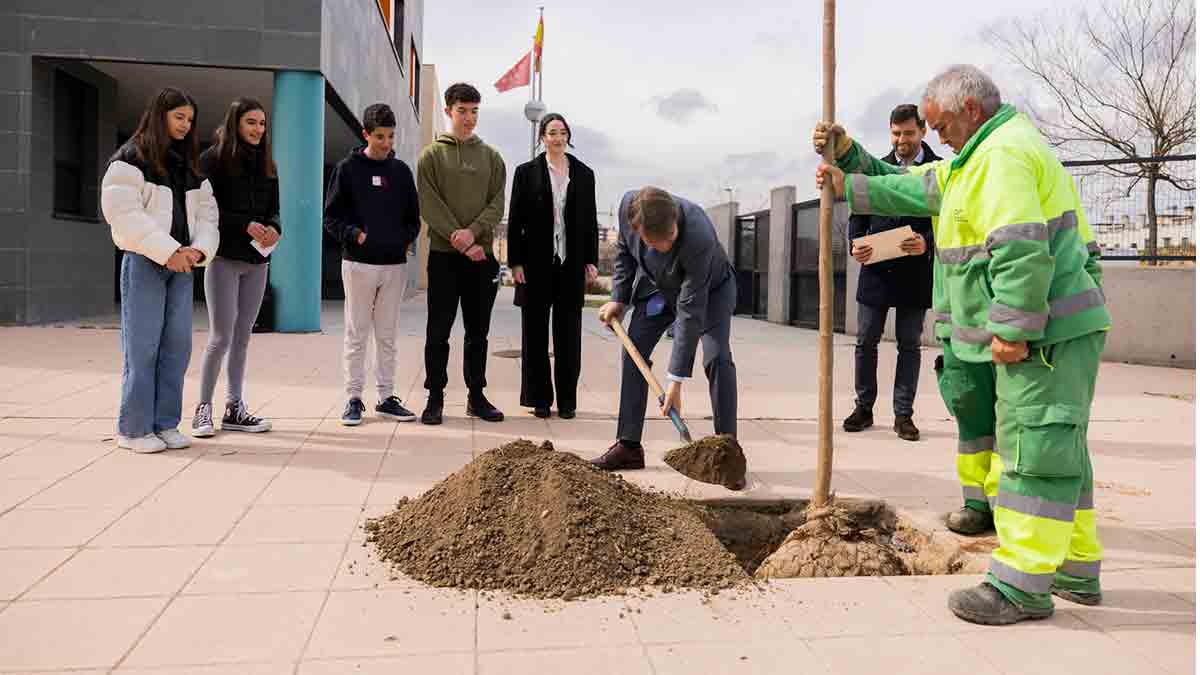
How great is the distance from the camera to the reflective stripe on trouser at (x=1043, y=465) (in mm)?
2729

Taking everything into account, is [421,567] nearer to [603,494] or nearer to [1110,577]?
[603,494]

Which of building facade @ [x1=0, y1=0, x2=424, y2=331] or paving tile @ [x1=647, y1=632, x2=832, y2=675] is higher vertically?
building facade @ [x1=0, y1=0, x2=424, y2=331]

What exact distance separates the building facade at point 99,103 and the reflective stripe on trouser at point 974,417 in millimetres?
9977

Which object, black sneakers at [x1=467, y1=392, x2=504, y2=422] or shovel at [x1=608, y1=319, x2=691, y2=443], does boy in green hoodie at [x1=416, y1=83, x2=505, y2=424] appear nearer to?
black sneakers at [x1=467, y1=392, x2=504, y2=422]

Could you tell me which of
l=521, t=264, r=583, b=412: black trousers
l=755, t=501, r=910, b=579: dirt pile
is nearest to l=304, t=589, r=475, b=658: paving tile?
l=755, t=501, r=910, b=579: dirt pile

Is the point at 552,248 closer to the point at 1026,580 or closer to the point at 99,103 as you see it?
the point at 1026,580

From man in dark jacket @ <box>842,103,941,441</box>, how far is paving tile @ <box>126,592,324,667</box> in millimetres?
4055

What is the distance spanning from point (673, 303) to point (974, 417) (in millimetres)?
1636

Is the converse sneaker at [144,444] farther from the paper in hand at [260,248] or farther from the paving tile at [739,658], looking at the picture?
the paving tile at [739,658]

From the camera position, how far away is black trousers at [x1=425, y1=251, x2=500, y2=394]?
580 centimetres

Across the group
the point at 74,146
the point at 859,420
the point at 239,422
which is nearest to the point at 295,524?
the point at 239,422

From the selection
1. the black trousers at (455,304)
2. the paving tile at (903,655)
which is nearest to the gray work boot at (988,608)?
the paving tile at (903,655)

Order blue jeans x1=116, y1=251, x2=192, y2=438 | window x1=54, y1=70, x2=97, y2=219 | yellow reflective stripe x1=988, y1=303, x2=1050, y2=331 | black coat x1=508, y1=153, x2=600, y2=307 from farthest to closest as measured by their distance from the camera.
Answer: window x1=54, y1=70, x2=97, y2=219
black coat x1=508, y1=153, x2=600, y2=307
blue jeans x1=116, y1=251, x2=192, y2=438
yellow reflective stripe x1=988, y1=303, x2=1050, y2=331

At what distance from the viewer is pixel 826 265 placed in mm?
3518
